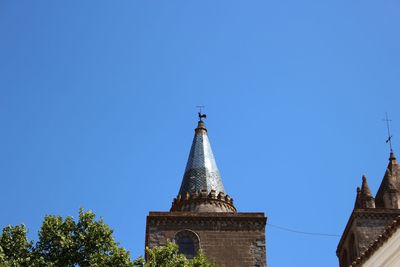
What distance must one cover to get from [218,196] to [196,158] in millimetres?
2840

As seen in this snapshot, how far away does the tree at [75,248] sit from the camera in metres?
23.2

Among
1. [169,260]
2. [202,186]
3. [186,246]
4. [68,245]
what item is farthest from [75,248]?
[202,186]

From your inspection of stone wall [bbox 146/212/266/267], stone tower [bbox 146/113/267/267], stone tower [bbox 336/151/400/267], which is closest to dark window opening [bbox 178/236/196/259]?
stone tower [bbox 146/113/267/267]

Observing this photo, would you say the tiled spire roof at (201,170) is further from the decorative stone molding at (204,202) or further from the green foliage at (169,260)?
the green foliage at (169,260)

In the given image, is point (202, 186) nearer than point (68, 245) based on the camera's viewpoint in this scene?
No

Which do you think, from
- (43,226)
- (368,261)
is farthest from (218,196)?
(368,261)

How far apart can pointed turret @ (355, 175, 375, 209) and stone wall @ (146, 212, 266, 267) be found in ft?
12.7

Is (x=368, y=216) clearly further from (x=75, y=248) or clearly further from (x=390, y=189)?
(x=75, y=248)

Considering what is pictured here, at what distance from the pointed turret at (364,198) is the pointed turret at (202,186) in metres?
5.26

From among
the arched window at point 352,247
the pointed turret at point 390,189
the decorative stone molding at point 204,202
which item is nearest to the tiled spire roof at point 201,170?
the decorative stone molding at point 204,202

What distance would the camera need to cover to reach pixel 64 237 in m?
23.8

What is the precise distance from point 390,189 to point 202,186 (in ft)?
25.4

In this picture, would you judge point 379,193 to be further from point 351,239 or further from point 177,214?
point 177,214

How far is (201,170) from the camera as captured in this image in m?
38.1
